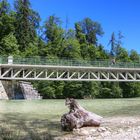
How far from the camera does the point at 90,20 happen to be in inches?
3447

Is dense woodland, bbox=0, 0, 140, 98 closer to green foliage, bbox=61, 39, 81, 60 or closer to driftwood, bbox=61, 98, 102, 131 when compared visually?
green foliage, bbox=61, 39, 81, 60

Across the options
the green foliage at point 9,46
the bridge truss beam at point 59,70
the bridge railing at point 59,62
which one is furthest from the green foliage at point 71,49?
the bridge railing at point 59,62

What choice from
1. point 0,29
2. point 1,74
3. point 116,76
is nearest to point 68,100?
point 1,74

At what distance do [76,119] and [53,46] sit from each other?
6277 cm

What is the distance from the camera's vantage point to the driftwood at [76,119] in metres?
14.0

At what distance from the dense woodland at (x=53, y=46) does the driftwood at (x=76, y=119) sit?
53339mm

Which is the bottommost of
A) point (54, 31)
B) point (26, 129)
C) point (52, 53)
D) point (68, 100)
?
point (26, 129)

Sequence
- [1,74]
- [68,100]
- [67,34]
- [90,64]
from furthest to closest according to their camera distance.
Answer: [67,34]
[90,64]
[1,74]
[68,100]

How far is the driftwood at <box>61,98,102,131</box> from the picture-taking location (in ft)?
45.9

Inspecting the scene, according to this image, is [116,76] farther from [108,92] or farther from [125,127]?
[125,127]

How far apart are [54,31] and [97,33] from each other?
1500 centimetres

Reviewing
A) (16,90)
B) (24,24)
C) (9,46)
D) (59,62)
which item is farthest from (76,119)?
(24,24)

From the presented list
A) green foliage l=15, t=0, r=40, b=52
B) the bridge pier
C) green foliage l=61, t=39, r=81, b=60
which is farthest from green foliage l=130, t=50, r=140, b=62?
the bridge pier

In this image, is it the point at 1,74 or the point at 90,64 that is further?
the point at 90,64
